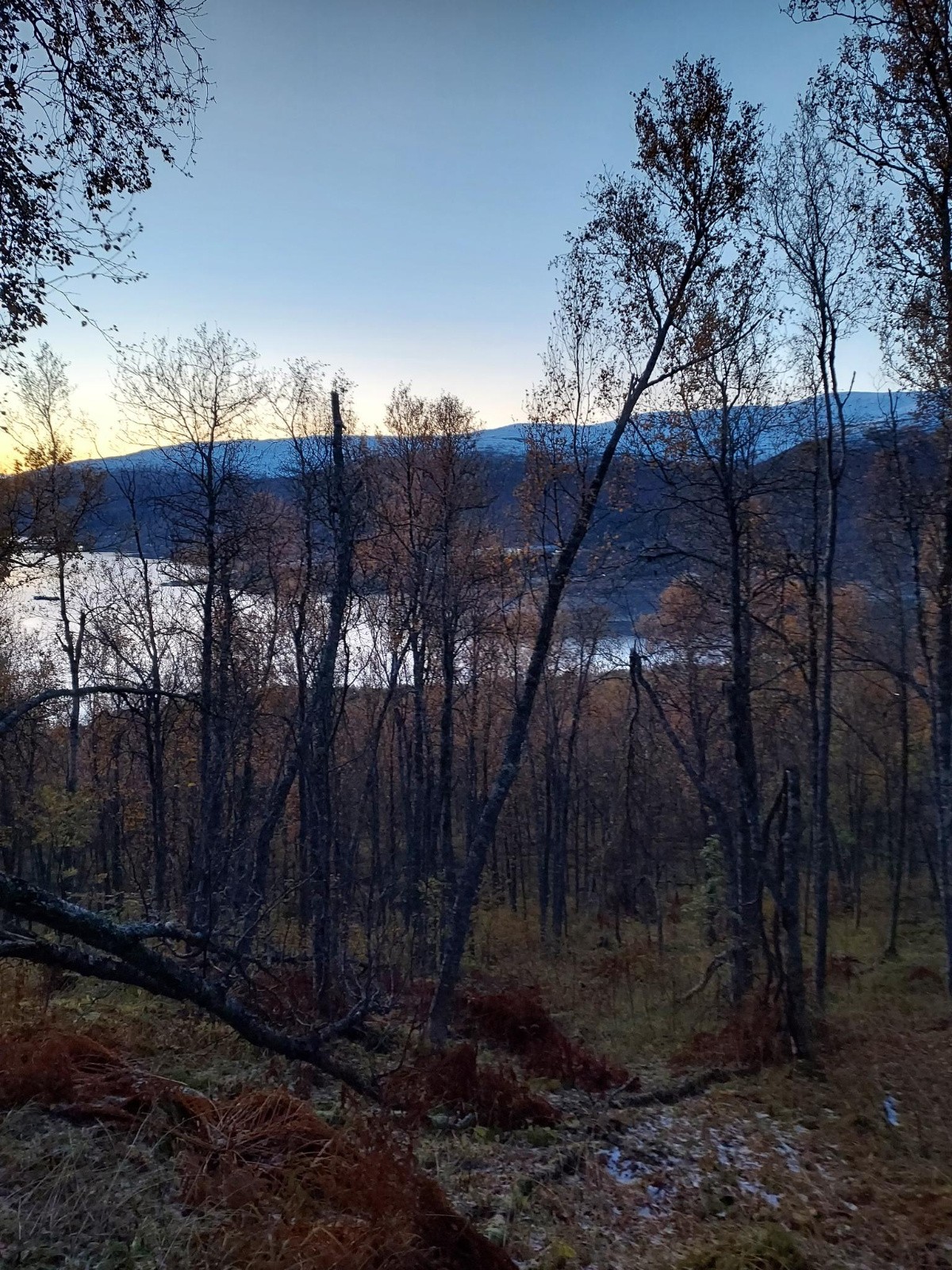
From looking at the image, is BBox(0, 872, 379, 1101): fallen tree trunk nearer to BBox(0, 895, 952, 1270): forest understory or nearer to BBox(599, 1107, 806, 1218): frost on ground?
BBox(0, 895, 952, 1270): forest understory

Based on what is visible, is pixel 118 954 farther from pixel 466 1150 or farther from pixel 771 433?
pixel 771 433

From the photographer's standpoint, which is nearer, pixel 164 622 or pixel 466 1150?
pixel 466 1150

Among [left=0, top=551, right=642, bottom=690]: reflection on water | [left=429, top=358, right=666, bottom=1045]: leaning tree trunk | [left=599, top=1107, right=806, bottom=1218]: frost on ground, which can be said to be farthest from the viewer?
[left=0, top=551, right=642, bottom=690]: reflection on water

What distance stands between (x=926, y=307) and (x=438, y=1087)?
10.5 meters

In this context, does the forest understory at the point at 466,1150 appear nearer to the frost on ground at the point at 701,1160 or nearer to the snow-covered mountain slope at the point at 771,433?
the frost on ground at the point at 701,1160

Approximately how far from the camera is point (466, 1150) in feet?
20.4

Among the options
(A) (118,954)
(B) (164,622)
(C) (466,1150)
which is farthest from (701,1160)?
(B) (164,622)

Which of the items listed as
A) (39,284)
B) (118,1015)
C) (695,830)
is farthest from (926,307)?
(695,830)

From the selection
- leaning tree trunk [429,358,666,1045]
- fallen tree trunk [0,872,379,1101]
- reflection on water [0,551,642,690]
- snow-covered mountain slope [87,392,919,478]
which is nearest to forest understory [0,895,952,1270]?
leaning tree trunk [429,358,666,1045]

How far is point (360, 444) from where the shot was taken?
1759 cm

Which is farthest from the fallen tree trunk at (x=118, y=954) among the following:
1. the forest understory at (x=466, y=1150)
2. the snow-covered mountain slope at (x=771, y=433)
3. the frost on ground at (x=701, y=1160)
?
the snow-covered mountain slope at (x=771, y=433)

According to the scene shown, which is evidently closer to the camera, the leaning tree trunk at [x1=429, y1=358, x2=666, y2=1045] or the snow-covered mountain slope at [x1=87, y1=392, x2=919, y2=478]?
→ the leaning tree trunk at [x1=429, y1=358, x2=666, y2=1045]

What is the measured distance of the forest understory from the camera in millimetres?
3656

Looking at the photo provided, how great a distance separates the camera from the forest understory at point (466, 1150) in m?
3.66
